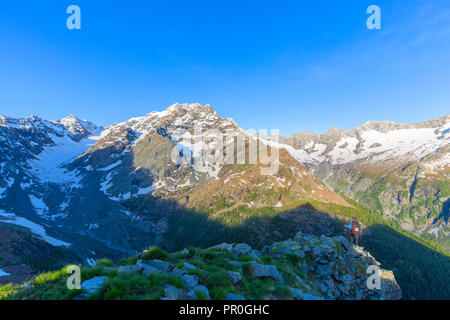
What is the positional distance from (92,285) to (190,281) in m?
3.52

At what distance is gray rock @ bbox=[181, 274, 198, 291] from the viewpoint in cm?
824

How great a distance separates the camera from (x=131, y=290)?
6.65 m

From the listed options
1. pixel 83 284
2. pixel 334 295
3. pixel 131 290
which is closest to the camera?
pixel 131 290

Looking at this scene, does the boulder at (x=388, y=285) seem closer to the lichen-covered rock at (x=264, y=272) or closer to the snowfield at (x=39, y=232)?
the lichen-covered rock at (x=264, y=272)

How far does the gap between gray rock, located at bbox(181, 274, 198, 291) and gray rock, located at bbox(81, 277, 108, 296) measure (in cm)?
310

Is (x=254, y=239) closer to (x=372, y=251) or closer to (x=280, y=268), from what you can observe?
(x=372, y=251)

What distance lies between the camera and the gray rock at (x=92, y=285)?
6559mm

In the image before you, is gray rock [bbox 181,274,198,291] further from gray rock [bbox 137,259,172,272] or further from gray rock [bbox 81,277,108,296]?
gray rock [bbox 81,277,108,296]

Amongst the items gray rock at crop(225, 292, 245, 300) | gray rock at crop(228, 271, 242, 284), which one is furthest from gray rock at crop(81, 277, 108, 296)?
gray rock at crop(228, 271, 242, 284)

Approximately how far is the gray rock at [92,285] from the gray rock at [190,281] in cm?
310
